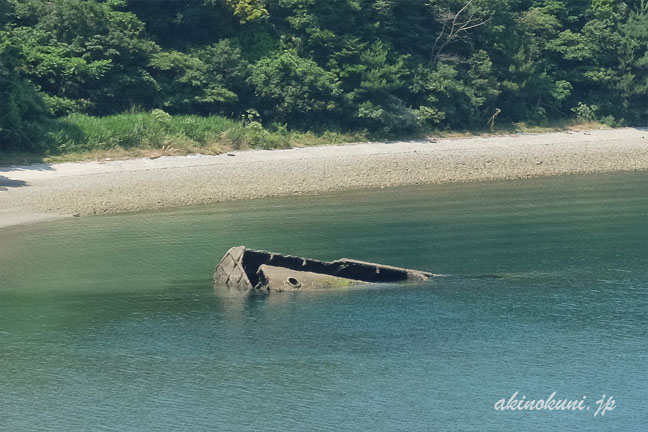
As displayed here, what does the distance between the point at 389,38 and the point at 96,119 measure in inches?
793

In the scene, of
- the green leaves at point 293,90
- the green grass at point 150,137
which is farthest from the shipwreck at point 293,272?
the green leaves at point 293,90

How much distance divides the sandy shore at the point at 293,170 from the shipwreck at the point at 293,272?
44.2 ft

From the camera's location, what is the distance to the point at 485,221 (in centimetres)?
4700

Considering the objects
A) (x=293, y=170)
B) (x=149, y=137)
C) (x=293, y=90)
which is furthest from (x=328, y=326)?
(x=293, y=90)

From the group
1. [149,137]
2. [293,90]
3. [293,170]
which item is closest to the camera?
[293,170]

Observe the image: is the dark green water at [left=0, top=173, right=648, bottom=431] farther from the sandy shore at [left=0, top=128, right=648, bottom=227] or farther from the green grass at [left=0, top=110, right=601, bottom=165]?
the green grass at [left=0, top=110, right=601, bottom=165]

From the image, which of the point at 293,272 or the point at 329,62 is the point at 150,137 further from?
the point at 293,272

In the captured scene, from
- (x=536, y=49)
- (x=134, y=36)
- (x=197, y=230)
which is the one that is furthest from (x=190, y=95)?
(x=536, y=49)

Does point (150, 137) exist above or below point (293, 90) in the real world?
below

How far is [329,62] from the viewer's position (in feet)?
217

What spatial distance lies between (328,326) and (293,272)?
489 centimetres

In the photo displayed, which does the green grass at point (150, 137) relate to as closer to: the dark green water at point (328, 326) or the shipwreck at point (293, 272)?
the dark green water at point (328, 326)

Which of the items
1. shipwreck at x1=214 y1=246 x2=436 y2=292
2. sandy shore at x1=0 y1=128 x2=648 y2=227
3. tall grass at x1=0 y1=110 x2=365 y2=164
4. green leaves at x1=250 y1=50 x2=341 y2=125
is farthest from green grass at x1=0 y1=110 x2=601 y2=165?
shipwreck at x1=214 y1=246 x2=436 y2=292

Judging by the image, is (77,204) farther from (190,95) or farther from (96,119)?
(190,95)
